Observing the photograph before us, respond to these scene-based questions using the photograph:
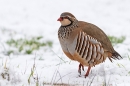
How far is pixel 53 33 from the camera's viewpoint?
10.6 metres

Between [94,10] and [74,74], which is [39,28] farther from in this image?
[74,74]

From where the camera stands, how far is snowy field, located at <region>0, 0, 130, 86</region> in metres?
4.44

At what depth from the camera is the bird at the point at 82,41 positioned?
4629mm

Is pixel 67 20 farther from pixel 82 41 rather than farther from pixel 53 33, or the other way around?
pixel 53 33

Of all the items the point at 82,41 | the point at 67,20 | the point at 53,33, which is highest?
the point at 53,33

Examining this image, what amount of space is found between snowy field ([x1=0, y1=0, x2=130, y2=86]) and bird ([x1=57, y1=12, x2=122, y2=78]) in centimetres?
23

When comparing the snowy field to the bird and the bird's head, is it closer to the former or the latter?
the bird

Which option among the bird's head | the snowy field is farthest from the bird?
the snowy field

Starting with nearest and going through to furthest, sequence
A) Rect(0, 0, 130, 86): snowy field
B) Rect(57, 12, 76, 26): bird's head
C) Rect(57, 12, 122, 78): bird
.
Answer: Rect(0, 0, 130, 86): snowy field
Rect(57, 12, 122, 78): bird
Rect(57, 12, 76, 26): bird's head

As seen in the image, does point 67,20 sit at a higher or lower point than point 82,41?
higher

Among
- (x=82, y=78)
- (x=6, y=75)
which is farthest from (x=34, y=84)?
(x=82, y=78)

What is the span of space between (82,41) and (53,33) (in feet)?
19.6

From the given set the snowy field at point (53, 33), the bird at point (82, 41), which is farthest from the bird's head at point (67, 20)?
the snowy field at point (53, 33)

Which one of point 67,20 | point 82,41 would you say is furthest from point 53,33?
point 82,41
